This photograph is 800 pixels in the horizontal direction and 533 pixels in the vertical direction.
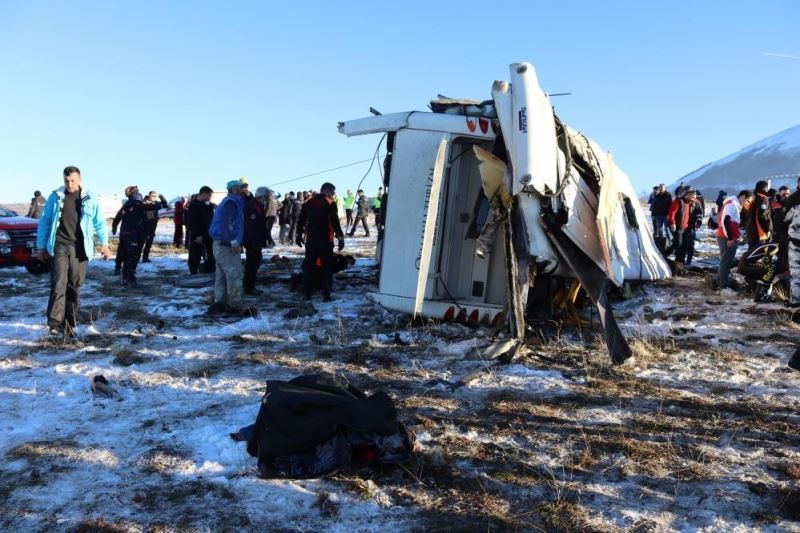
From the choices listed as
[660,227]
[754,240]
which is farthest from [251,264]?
[660,227]

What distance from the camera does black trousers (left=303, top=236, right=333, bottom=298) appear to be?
9.29m

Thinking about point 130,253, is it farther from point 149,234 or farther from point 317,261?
point 317,261

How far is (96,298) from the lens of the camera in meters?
9.70

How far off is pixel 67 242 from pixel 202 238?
4495 mm

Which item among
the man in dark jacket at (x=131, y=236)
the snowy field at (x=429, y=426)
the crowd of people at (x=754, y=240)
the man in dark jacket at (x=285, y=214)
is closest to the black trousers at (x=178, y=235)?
the man in dark jacket at (x=285, y=214)

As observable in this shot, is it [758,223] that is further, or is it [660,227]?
[660,227]

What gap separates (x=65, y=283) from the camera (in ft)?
22.5

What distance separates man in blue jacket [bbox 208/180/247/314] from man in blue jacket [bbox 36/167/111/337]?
1.48 metres

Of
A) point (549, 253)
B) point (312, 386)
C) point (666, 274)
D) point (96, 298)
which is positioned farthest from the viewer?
point (666, 274)

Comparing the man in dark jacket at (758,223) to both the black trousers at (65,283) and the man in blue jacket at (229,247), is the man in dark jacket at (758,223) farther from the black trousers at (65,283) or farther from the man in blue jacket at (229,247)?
the black trousers at (65,283)

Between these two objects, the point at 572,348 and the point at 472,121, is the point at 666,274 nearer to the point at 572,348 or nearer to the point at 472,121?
the point at 572,348

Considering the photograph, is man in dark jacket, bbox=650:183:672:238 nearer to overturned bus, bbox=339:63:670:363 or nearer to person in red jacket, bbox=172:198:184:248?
overturned bus, bbox=339:63:670:363

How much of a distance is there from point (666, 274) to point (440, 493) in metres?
8.46

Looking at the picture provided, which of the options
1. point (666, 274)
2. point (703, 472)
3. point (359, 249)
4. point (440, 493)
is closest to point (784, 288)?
point (666, 274)
